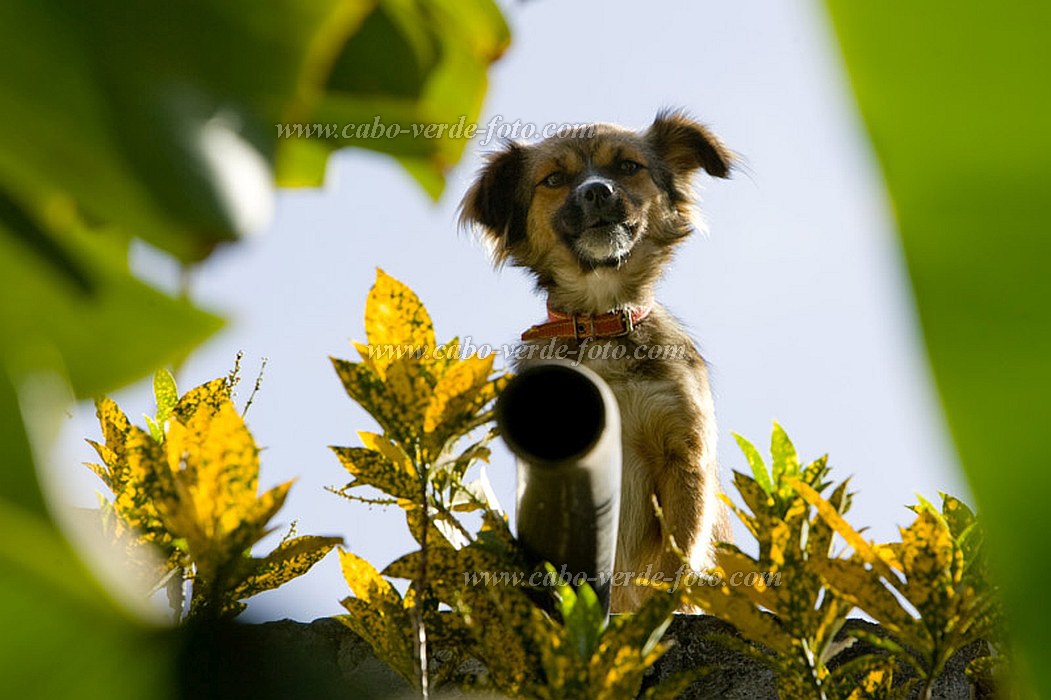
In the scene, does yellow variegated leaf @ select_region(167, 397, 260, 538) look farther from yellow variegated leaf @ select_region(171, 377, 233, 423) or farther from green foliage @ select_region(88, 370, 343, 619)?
yellow variegated leaf @ select_region(171, 377, 233, 423)

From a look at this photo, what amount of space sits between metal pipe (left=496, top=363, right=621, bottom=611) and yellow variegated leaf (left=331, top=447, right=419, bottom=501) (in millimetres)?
210

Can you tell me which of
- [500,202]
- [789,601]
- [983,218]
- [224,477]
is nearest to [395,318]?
[224,477]

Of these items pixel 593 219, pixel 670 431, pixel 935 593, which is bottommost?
pixel 935 593

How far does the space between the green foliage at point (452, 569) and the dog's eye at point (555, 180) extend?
4.14 meters

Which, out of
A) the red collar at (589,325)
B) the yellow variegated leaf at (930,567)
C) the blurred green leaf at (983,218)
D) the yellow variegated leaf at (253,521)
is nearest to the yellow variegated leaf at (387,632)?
the yellow variegated leaf at (253,521)

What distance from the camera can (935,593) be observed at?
1135 mm

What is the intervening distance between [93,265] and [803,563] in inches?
35.4

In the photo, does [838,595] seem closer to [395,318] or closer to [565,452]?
[565,452]

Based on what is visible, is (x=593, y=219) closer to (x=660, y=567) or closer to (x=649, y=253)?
(x=649, y=253)

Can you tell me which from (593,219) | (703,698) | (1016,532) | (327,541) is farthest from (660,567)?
(1016,532)

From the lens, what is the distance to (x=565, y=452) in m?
0.91

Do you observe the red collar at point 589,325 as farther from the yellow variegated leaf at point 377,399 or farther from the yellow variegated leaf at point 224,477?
the yellow variegated leaf at point 224,477

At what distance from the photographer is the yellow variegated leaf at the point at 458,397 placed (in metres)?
1.13

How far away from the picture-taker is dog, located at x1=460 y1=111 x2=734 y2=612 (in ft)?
15.0
